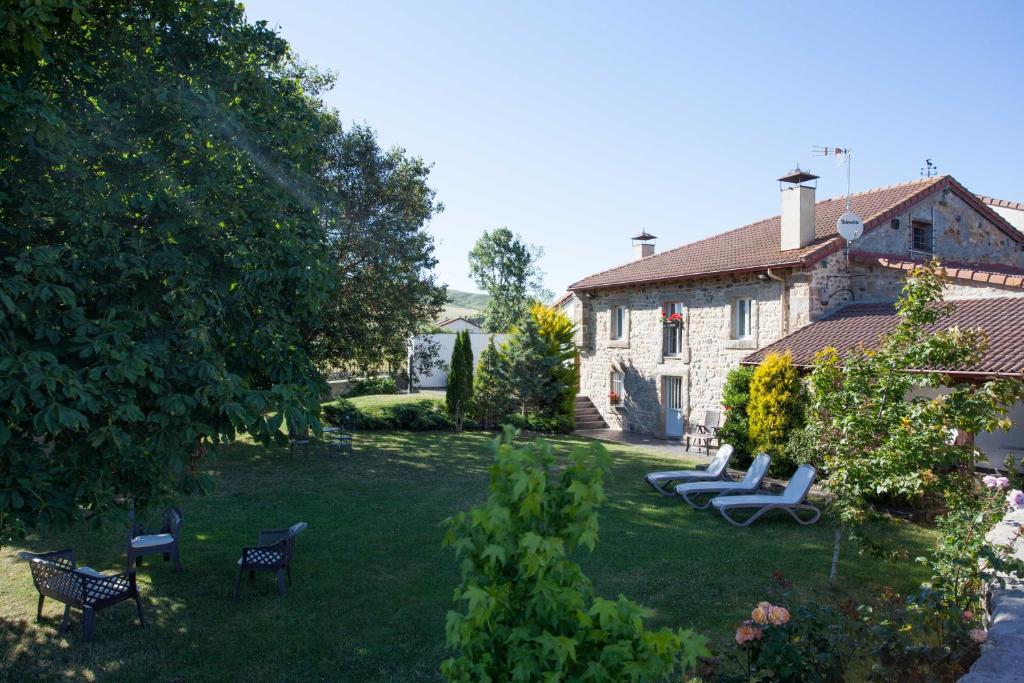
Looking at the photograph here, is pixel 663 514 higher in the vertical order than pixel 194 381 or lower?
lower

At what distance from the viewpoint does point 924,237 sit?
731 inches

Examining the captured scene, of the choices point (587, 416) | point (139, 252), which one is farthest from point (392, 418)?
point (139, 252)

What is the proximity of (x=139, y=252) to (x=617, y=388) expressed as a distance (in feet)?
64.2

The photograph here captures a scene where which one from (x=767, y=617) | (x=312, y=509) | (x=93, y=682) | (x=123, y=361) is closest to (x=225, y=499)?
(x=312, y=509)

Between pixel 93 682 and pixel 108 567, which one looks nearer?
pixel 93 682

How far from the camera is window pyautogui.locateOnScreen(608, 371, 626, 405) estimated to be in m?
23.4

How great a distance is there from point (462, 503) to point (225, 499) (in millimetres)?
4276

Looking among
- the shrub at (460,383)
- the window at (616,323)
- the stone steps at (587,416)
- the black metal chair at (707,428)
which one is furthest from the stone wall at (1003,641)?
the window at (616,323)

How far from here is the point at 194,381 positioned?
521 centimetres

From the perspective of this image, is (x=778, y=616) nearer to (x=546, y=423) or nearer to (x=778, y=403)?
(x=778, y=403)

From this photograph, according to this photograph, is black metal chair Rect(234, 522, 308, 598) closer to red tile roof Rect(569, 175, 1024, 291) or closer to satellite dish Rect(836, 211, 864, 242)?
red tile roof Rect(569, 175, 1024, 291)

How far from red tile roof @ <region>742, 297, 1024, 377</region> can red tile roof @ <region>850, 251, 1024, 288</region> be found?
1.34ft

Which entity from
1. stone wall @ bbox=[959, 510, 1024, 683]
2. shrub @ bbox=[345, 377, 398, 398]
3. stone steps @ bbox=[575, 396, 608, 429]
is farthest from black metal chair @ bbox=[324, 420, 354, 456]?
stone wall @ bbox=[959, 510, 1024, 683]

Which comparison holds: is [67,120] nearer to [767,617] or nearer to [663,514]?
[767,617]
